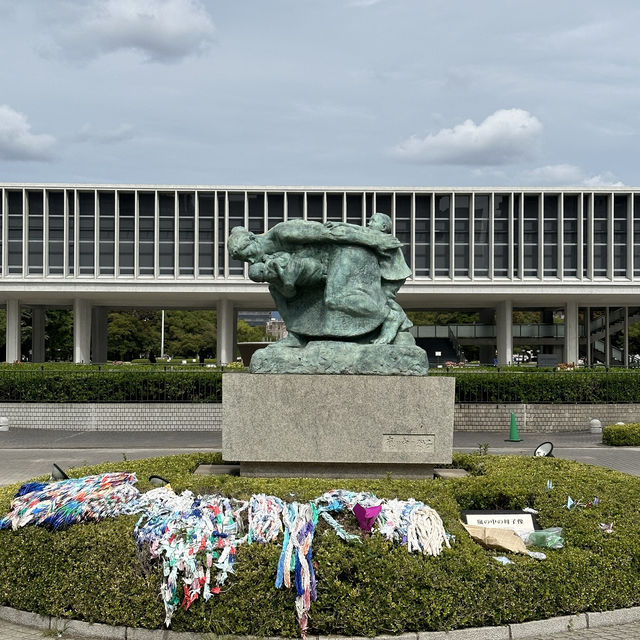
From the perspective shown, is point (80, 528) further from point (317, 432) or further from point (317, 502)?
point (317, 432)

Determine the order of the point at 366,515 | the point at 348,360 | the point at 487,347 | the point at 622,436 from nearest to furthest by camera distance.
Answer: the point at 366,515 → the point at 348,360 → the point at 622,436 → the point at 487,347

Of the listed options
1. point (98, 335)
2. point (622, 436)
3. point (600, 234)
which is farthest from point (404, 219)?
point (622, 436)

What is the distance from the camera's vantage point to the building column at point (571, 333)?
4519cm

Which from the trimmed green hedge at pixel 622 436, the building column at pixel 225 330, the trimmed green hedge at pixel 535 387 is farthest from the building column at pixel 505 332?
the trimmed green hedge at pixel 622 436

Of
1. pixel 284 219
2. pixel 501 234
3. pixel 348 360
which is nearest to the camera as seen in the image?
pixel 348 360

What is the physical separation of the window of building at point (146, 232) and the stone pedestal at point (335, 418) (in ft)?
115

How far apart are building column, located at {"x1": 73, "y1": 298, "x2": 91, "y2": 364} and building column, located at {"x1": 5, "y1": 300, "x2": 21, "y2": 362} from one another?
10.5 ft

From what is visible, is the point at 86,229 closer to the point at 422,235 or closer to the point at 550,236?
the point at 422,235

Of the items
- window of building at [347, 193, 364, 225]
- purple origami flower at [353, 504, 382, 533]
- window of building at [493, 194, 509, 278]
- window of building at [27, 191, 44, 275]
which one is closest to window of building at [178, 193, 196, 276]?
window of building at [27, 191, 44, 275]

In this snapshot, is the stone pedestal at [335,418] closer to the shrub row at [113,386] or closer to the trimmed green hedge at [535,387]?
the shrub row at [113,386]

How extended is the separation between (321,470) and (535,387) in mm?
14010

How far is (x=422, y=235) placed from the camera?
43.2m

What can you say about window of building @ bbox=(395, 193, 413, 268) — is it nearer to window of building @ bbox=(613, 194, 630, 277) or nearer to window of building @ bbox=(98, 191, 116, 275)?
window of building @ bbox=(613, 194, 630, 277)

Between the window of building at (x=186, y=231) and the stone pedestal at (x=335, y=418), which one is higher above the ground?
the window of building at (x=186, y=231)
